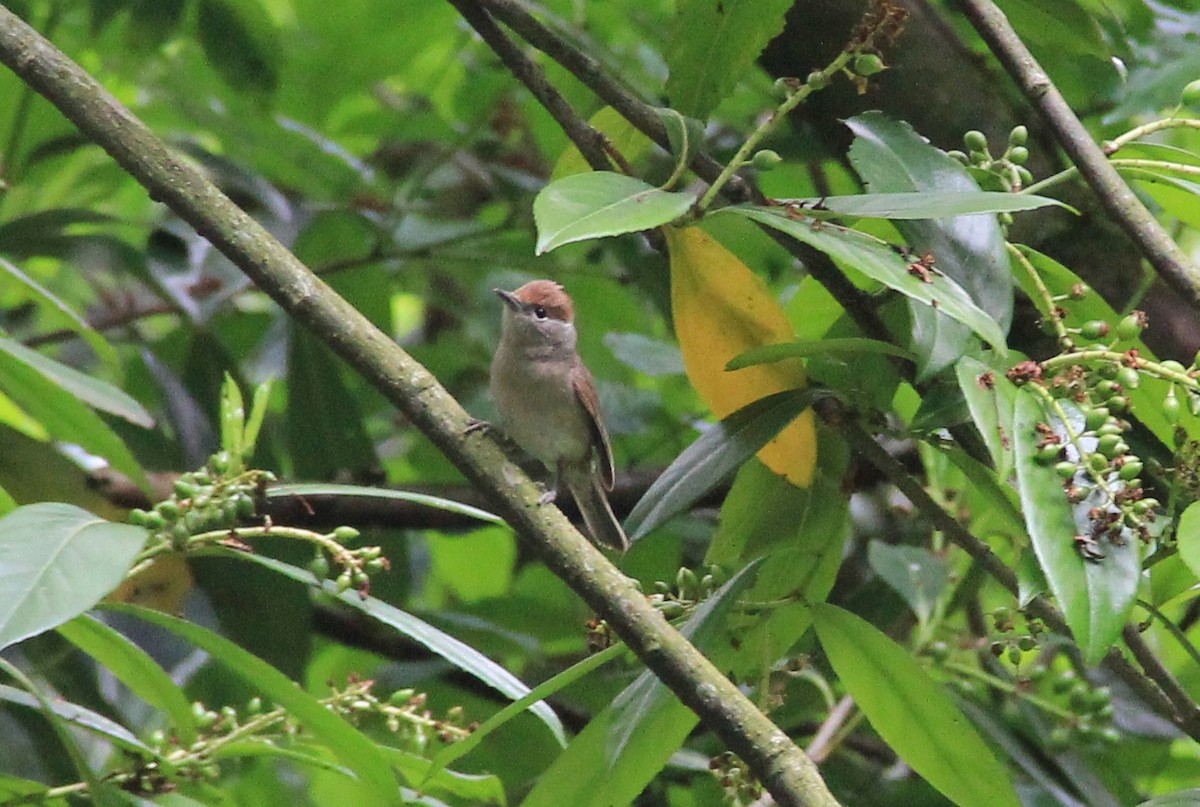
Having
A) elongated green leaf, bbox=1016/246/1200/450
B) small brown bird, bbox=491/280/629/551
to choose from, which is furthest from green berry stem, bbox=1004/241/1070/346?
small brown bird, bbox=491/280/629/551

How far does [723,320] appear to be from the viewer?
178 centimetres

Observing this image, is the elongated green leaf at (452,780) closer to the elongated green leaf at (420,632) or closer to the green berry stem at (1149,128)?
the elongated green leaf at (420,632)

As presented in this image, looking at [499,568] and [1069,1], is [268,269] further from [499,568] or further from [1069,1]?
[499,568]

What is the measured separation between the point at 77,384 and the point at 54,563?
0.48 meters

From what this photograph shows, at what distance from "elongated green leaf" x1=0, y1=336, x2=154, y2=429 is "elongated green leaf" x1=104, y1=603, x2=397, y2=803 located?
0.28 m

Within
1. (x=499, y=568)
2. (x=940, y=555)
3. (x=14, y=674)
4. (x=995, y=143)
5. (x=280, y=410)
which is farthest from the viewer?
(x=280, y=410)

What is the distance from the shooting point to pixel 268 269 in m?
1.59

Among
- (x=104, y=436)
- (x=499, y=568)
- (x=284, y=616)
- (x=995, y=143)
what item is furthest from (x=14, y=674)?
(x=499, y=568)

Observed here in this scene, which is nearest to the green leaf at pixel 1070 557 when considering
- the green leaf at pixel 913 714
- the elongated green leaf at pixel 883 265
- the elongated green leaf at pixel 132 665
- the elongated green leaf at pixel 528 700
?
the elongated green leaf at pixel 883 265

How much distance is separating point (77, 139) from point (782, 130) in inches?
64.6

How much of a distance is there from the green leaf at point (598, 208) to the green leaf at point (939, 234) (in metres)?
0.28

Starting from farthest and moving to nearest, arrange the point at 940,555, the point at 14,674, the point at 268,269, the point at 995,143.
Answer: the point at 940,555 → the point at 995,143 → the point at 268,269 → the point at 14,674

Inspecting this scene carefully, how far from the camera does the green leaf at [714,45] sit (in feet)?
5.61

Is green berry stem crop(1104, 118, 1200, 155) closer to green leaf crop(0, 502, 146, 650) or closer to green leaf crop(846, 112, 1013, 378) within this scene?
green leaf crop(846, 112, 1013, 378)
